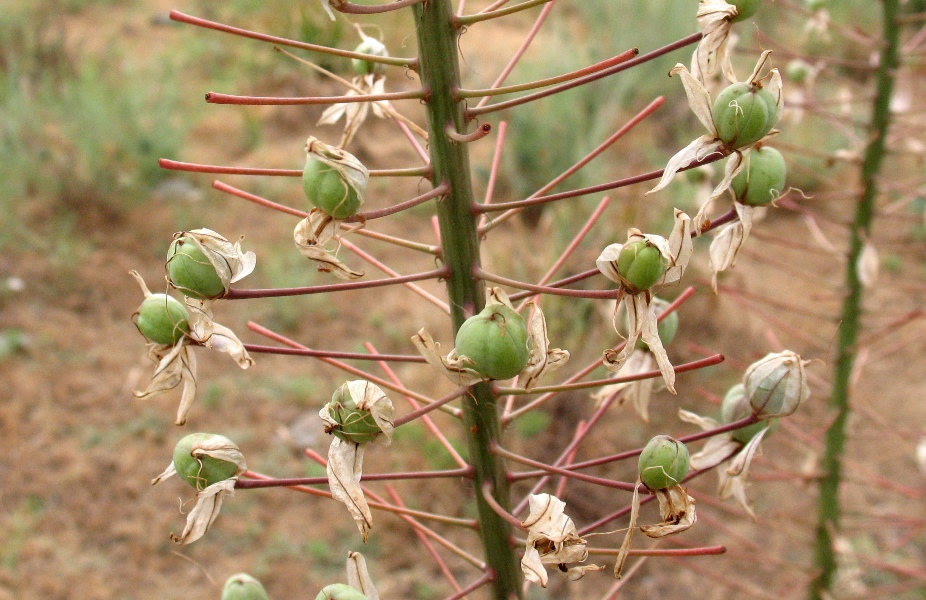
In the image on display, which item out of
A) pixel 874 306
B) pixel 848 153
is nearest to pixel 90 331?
pixel 848 153

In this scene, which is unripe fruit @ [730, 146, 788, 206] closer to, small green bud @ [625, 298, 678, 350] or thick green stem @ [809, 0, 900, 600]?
small green bud @ [625, 298, 678, 350]

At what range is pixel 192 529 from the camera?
103 cm

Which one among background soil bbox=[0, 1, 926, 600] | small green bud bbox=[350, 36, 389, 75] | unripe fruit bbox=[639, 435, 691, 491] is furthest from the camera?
background soil bbox=[0, 1, 926, 600]

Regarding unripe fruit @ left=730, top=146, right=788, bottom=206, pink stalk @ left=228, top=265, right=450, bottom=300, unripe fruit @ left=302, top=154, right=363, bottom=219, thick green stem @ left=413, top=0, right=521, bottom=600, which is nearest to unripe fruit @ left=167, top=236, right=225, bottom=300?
pink stalk @ left=228, top=265, right=450, bottom=300

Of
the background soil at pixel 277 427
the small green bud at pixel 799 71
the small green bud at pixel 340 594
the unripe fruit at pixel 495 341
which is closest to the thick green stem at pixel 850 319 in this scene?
the background soil at pixel 277 427

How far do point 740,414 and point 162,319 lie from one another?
0.81 m

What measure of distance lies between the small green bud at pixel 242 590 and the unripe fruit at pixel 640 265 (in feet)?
2.13

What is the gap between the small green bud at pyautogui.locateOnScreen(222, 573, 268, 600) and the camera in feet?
3.55

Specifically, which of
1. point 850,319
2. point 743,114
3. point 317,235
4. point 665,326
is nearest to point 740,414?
point 665,326

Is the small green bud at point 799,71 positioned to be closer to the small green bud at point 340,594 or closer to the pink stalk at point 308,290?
the pink stalk at point 308,290

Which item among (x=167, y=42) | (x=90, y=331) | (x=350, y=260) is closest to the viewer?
(x=90, y=331)

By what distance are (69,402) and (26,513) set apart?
0.56 m

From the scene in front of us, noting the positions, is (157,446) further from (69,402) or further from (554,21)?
(554,21)

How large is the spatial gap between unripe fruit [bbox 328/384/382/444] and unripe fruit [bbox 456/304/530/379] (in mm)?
142
